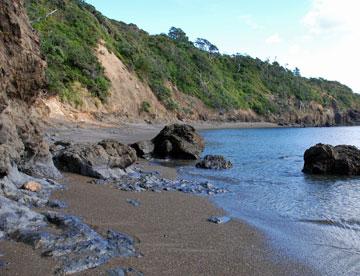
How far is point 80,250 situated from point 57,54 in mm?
36956

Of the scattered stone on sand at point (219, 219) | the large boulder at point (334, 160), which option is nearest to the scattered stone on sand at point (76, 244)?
the scattered stone on sand at point (219, 219)

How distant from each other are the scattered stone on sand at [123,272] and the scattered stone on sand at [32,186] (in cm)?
408

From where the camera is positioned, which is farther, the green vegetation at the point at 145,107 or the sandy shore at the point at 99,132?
the green vegetation at the point at 145,107

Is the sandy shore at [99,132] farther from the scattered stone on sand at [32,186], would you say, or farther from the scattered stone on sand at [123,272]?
the scattered stone on sand at [123,272]

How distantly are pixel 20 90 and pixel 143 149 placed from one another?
1184cm

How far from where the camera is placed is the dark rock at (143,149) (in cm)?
2186

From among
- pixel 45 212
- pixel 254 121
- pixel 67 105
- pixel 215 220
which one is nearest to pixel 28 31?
pixel 45 212

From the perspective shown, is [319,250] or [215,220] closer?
[319,250]

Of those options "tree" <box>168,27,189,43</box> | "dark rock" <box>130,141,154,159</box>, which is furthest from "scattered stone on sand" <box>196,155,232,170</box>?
"tree" <box>168,27,189,43</box>

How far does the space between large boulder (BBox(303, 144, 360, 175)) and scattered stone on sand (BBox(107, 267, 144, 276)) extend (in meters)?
14.7

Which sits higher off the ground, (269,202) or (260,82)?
(260,82)

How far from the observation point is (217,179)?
15984 mm

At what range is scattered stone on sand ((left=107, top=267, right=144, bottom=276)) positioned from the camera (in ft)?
17.5

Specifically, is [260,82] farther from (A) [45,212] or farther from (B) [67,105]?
(A) [45,212]
